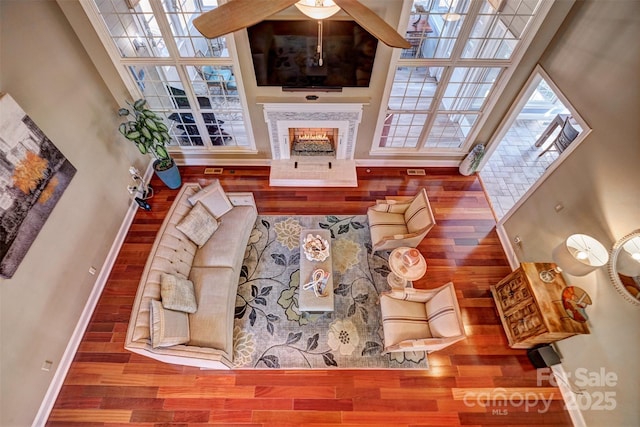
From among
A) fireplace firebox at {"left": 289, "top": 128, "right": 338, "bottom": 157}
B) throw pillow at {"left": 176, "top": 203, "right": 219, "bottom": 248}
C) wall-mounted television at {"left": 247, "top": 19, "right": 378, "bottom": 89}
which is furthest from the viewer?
fireplace firebox at {"left": 289, "top": 128, "right": 338, "bottom": 157}

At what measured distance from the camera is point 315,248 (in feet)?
13.1

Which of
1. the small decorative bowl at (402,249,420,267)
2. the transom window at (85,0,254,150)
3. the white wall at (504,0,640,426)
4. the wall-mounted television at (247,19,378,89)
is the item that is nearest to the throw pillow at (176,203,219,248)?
the transom window at (85,0,254,150)

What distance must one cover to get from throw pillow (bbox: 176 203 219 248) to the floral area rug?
28.9 inches

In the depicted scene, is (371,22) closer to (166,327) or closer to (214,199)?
(214,199)

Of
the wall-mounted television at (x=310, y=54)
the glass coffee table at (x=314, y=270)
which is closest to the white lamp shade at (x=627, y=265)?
the glass coffee table at (x=314, y=270)

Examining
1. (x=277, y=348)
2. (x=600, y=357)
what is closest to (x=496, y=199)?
(x=600, y=357)

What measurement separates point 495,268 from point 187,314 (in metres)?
4.38

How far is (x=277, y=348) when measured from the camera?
3.80 metres

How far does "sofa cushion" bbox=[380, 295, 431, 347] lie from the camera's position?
3.41 m

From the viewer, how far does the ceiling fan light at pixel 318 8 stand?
71.3 inches

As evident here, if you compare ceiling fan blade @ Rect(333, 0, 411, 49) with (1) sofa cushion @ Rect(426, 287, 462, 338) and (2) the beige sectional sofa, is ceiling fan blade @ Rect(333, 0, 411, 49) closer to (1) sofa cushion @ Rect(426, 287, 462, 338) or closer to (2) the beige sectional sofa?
(1) sofa cushion @ Rect(426, 287, 462, 338)

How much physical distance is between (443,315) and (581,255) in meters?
1.42

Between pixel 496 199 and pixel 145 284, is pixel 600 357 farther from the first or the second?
pixel 145 284

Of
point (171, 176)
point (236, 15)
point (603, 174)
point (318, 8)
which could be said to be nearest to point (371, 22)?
point (318, 8)
